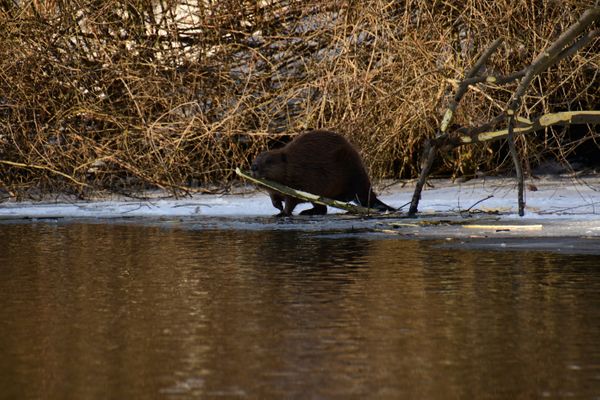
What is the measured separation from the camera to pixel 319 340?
459 cm

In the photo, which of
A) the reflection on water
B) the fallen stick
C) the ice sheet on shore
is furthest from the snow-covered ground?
the reflection on water

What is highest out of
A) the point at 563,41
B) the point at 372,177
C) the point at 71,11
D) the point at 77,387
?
the point at 71,11

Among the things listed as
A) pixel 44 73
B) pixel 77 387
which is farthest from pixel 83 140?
pixel 77 387

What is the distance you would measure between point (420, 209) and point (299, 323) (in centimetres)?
592

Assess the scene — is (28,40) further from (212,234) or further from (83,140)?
(212,234)

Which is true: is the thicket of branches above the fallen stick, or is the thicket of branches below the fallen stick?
above

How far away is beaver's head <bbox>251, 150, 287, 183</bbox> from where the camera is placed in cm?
1106

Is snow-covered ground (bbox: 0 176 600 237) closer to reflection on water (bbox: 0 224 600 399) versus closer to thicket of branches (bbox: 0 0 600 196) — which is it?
thicket of branches (bbox: 0 0 600 196)

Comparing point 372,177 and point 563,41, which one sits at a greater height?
point 563,41

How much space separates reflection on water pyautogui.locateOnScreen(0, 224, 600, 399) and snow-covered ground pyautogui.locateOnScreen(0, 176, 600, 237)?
53.5 inches

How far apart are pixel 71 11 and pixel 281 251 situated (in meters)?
6.50

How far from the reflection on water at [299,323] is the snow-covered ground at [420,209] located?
136cm

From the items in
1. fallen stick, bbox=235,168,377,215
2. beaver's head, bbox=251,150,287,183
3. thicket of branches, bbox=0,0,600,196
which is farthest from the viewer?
thicket of branches, bbox=0,0,600,196

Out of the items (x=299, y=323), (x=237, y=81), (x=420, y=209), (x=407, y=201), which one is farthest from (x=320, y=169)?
(x=299, y=323)
